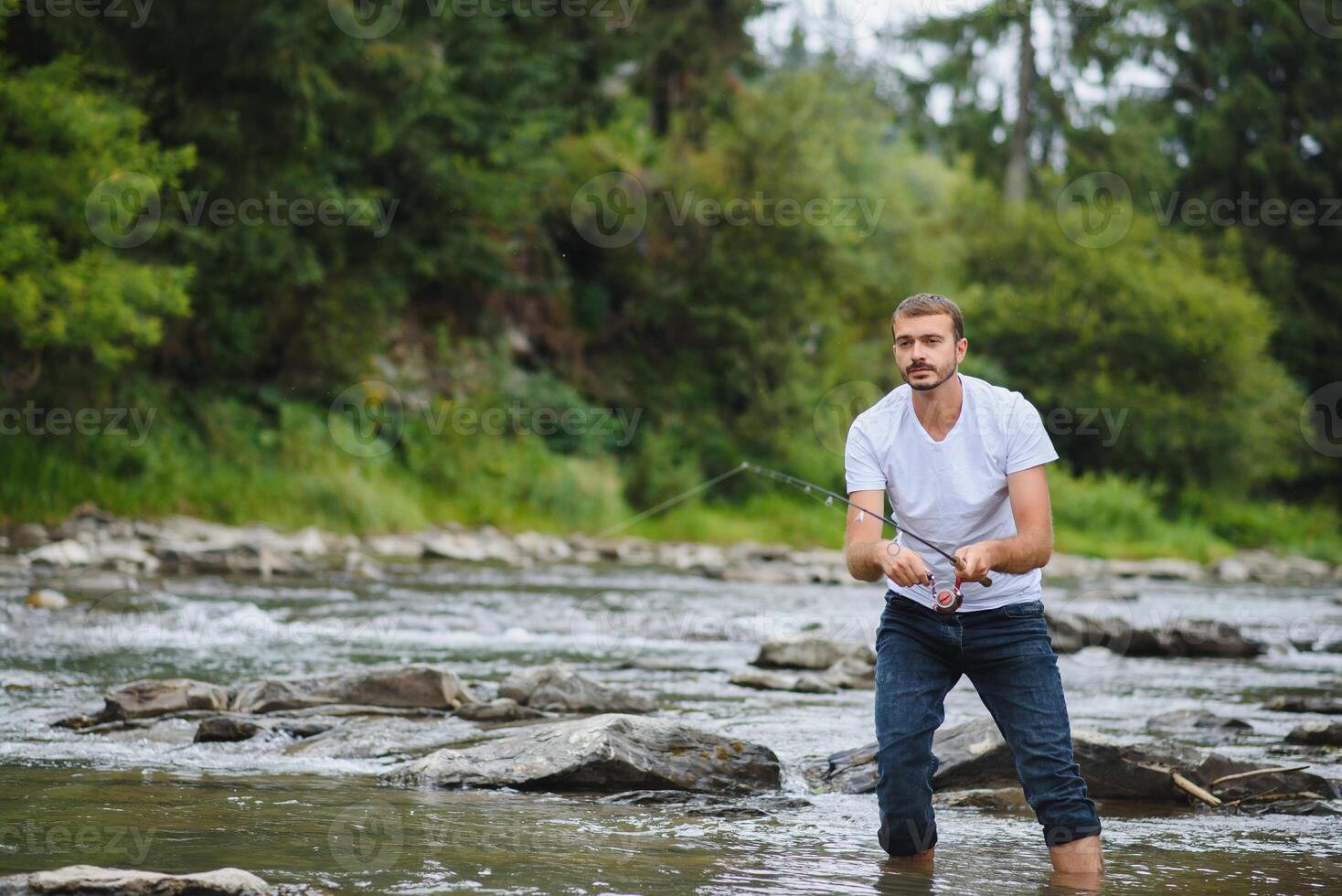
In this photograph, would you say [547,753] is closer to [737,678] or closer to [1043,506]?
[1043,506]

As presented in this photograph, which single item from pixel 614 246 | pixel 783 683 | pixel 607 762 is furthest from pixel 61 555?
pixel 614 246

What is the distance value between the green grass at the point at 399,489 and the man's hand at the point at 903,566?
1523 cm

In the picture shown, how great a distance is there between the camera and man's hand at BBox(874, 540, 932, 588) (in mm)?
3713

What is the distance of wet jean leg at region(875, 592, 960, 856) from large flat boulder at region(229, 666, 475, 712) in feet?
10.5

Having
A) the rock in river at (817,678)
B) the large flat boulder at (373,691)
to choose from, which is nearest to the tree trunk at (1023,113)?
the rock in river at (817,678)

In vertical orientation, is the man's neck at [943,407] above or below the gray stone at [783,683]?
above

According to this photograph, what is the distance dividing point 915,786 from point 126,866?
221 centimetres

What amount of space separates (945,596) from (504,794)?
2.03 metres

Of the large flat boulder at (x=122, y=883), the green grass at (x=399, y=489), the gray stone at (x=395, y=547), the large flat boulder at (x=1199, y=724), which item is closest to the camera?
the large flat boulder at (x=122, y=883)

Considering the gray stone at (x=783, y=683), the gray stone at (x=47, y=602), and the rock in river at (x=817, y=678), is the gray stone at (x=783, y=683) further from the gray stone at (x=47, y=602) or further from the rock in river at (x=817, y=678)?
the gray stone at (x=47, y=602)

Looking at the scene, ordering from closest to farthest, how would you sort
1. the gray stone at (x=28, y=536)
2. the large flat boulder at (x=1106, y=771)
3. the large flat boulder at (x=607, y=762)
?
the large flat boulder at (x=607, y=762) < the large flat boulder at (x=1106, y=771) < the gray stone at (x=28, y=536)

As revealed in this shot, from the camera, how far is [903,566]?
372 centimetres

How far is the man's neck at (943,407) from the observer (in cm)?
402

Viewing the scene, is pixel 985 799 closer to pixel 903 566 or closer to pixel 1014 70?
pixel 903 566
